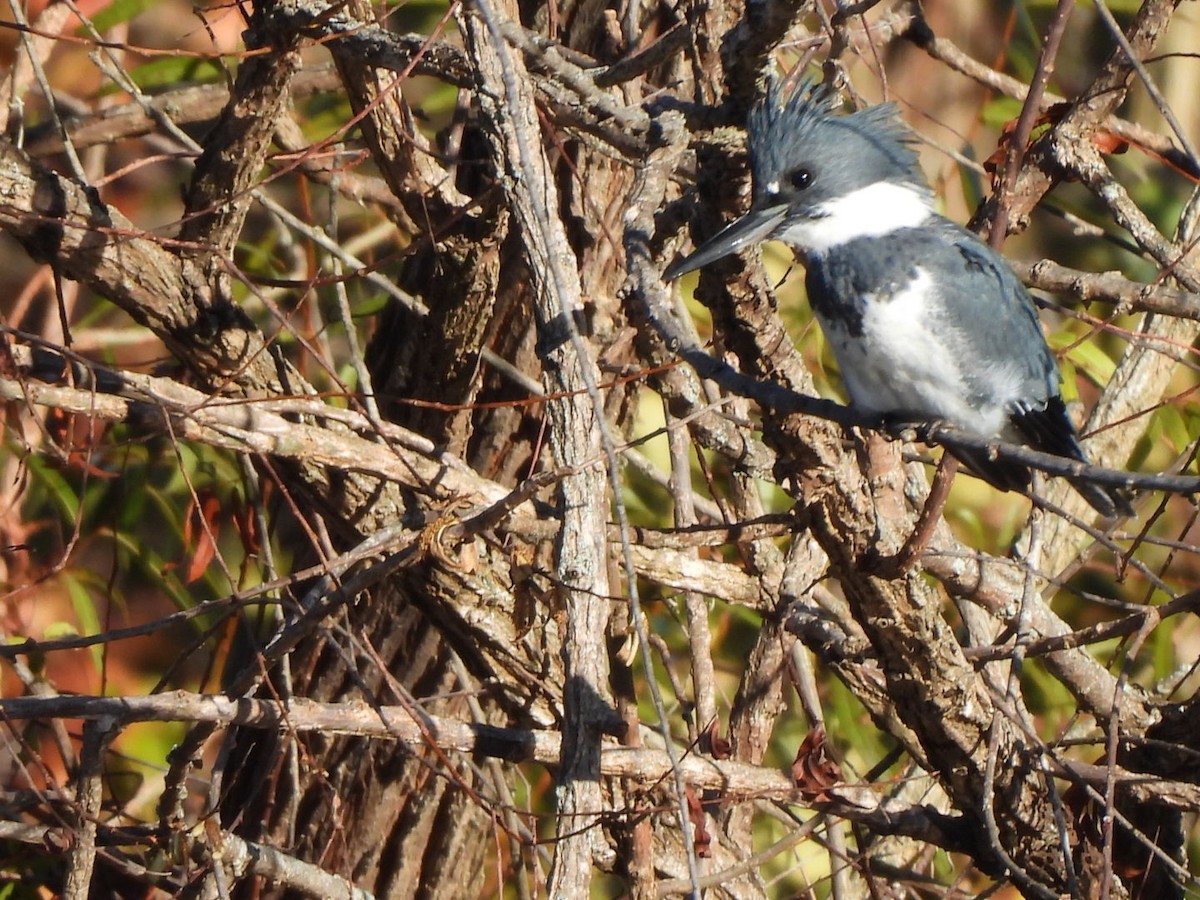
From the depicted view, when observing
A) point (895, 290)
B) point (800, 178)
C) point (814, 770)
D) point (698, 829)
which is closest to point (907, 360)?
point (895, 290)

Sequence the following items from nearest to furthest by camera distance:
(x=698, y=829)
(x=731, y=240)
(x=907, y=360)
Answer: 1. (x=731, y=240)
2. (x=907, y=360)
3. (x=698, y=829)

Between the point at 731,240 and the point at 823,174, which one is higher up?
the point at 823,174

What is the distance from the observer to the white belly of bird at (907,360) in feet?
5.73

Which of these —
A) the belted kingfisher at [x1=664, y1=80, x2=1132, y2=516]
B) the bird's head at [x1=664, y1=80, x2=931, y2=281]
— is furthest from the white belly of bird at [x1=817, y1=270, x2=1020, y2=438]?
the bird's head at [x1=664, y1=80, x2=931, y2=281]

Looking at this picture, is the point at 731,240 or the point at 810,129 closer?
the point at 731,240

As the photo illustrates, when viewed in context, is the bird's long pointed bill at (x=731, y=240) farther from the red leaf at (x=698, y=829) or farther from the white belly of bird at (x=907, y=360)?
the red leaf at (x=698, y=829)

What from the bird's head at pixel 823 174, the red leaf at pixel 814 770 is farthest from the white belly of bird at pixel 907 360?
the red leaf at pixel 814 770

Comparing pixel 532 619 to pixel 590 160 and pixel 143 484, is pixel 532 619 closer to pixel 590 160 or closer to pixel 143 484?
pixel 590 160

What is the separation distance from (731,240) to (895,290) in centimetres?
32

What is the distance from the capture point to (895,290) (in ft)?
5.76

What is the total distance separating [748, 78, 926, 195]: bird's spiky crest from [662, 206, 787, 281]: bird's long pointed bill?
3.1 inches

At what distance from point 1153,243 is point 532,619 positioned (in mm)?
957

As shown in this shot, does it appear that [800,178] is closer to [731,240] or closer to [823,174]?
[823,174]

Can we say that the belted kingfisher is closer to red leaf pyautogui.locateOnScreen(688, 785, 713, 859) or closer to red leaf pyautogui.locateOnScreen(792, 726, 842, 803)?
red leaf pyautogui.locateOnScreen(792, 726, 842, 803)
